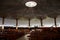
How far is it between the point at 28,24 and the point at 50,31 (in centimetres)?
687

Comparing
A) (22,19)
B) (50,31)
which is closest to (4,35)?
(50,31)

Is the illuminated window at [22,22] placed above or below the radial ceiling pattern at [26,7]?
below

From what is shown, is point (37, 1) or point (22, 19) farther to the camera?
point (22, 19)

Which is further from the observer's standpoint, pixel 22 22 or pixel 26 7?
pixel 22 22

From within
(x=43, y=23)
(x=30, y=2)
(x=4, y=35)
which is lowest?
(x=4, y=35)

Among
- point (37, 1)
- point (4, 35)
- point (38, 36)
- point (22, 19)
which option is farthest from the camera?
point (22, 19)

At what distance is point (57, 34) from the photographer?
4617 millimetres

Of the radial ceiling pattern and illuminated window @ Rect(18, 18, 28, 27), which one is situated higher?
the radial ceiling pattern

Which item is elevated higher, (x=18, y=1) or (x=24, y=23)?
(x=18, y=1)

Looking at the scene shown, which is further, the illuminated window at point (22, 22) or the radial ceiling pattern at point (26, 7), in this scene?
the illuminated window at point (22, 22)

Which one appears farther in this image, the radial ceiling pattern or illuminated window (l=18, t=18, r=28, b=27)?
illuminated window (l=18, t=18, r=28, b=27)

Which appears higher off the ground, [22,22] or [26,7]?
[26,7]

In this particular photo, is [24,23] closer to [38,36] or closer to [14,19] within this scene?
[14,19]

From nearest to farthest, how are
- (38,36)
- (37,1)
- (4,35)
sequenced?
(38,36) → (4,35) → (37,1)
